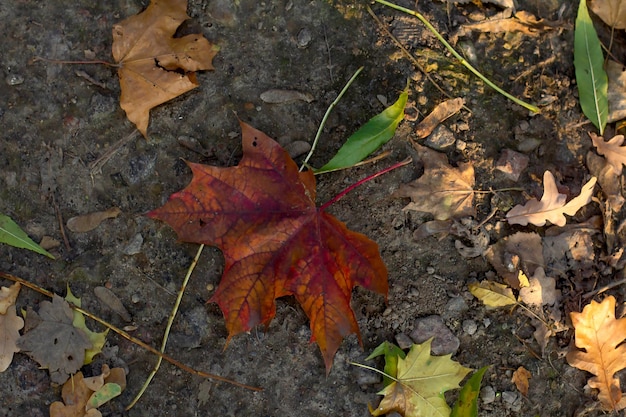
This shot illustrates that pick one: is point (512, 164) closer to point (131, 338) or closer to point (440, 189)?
point (440, 189)

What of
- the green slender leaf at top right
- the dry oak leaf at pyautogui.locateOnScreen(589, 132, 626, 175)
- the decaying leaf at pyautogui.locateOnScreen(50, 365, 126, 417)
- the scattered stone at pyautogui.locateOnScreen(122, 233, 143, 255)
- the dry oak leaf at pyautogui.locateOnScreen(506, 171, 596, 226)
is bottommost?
the decaying leaf at pyautogui.locateOnScreen(50, 365, 126, 417)

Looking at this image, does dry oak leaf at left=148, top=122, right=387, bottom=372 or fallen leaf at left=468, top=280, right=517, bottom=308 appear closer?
dry oak leaf at left=148, top=122, right=387, bottom=372

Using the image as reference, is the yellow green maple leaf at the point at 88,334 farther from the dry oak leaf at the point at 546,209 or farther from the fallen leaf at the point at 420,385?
the dry oak leaf at the point at 546,209

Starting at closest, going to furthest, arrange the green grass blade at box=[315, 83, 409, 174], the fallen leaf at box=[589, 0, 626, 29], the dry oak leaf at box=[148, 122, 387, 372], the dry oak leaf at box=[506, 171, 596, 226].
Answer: the dry oak leaf at box=[148, 122, 387, 372], the green grass blade at box=[315, 83, 409, 174], the dry oak leaf at box=[506, 171, 596, 226], the fallen leaf at box=[589, 0, 626, 29]

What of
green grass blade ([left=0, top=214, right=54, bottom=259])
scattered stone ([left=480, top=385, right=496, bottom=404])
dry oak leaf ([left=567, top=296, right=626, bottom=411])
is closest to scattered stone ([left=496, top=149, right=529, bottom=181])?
dry oak leaf ([left=567, top=296, right=626, bottom=411])

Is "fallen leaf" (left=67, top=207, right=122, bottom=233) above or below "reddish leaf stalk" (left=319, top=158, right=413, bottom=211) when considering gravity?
below

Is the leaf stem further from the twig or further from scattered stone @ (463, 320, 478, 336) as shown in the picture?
scattered stone @ (463, 320, 478, 336)
